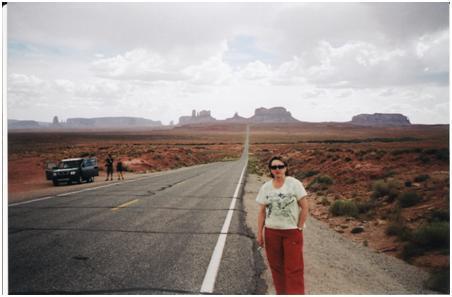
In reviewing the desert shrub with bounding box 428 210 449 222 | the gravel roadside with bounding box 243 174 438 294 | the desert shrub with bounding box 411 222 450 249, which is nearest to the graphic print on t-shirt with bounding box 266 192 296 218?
the gravel roadside with bounding box 243 174 438 294

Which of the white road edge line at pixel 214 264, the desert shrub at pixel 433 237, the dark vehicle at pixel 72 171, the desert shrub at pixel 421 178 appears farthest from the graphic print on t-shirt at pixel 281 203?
the dark vehicle at pixel 72 171

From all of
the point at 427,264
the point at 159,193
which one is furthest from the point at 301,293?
the point at 159,193

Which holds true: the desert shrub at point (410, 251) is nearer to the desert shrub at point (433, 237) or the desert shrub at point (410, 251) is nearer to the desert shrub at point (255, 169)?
the desert shrub at point (433, 237)

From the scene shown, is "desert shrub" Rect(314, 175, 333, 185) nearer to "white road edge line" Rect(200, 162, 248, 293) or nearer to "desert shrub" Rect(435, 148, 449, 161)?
"desert shrub" Rect(435, 148, 449, 161)

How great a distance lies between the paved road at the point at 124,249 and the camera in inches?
195

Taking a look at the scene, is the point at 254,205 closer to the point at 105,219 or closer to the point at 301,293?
the point at 105,219

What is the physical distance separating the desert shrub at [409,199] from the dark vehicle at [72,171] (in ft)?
56.6

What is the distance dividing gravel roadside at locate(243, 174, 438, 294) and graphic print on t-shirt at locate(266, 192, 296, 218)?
1204mm

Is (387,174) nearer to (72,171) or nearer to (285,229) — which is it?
(285,229)

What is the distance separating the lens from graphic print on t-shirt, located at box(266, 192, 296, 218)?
4.60 metres

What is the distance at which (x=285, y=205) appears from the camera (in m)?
4.61

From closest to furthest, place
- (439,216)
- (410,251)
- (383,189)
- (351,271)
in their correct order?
(351,271) → (410,251) → (439,216) → (383,189)

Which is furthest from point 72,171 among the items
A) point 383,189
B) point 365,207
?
point 383,189

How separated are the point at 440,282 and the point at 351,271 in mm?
1341
